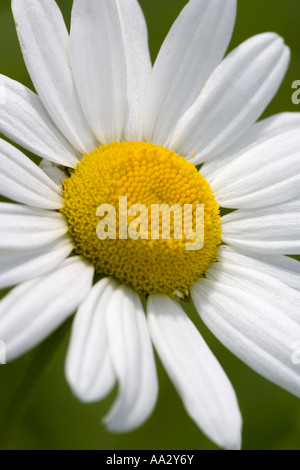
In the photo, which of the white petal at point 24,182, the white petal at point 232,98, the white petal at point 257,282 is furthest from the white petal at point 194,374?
the white petal at point 232,98

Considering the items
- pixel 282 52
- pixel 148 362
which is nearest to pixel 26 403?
pixel 148 362

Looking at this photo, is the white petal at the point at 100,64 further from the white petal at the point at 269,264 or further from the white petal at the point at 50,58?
the white petal at the point at 269,264

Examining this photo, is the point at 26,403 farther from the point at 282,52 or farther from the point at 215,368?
the point at 282,52

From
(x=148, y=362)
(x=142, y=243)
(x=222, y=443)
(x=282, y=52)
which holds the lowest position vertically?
(x=222, y=443)

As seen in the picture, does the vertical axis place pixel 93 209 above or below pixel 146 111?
below

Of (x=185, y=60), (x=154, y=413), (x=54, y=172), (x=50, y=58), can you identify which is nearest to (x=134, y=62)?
(x=185, y=60)

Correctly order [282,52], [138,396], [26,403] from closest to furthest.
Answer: [138,396] < [26,403] < [282,52]
